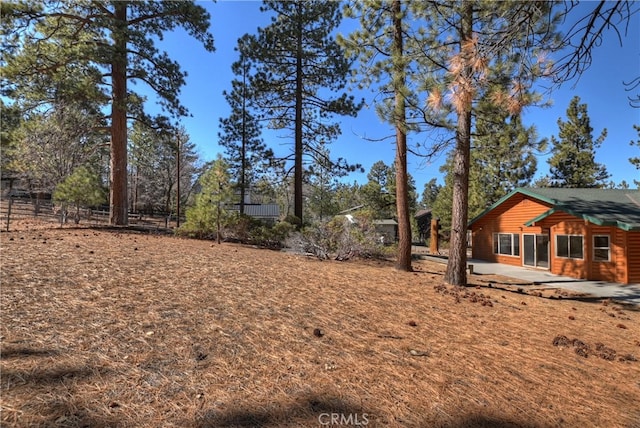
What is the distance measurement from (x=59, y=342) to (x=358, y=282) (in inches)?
184

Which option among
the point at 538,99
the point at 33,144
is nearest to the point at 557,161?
the point at 538,99

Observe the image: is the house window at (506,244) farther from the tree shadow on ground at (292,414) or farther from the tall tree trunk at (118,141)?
the tall tree trunk at (118,141)

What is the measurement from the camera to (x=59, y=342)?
2719 mm

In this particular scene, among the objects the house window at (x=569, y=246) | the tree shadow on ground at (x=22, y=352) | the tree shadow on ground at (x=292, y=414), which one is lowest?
the tree shadow on ground at (x=292, y=414)

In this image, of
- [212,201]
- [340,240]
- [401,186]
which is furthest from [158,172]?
[401,186]

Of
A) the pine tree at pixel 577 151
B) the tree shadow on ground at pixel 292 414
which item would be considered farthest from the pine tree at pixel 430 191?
the tree shadow on ground at pixel 292 414

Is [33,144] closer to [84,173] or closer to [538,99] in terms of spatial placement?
[84,173]

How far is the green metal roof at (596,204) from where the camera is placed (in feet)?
40.2

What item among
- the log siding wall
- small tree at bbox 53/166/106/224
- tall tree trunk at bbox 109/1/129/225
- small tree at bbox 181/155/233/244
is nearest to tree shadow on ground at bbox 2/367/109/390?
small tree at bbox 181/155/233/244

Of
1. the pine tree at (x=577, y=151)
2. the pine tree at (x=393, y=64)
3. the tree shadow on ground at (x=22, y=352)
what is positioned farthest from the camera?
the pine tree at (x=577, y=151)

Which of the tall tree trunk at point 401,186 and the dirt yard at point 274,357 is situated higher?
the tall tree trunk at point 401,186

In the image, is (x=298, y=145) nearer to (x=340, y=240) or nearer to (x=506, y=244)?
(x=340, y=240)

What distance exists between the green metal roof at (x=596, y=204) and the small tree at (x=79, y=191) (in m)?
18.1

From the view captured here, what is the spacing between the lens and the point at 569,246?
14102 mm
